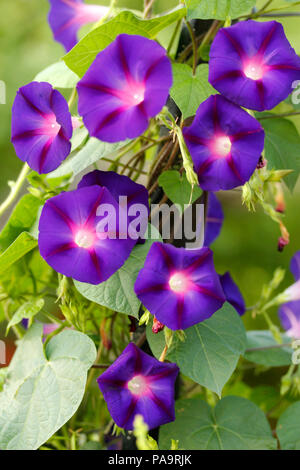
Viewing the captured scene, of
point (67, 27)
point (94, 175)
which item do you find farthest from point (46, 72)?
point (94, 175)

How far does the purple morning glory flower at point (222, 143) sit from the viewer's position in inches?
22.4

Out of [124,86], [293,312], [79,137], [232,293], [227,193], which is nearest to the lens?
[124,86]

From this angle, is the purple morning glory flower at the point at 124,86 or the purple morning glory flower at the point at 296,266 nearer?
the purple morning glory flower at the point at 124,86

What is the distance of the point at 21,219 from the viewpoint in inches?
28.1

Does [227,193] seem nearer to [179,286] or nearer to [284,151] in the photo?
[284,151]

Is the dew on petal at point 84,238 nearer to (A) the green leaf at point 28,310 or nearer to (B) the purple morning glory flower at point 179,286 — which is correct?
(B) the purple morning glory flower at point 179,286

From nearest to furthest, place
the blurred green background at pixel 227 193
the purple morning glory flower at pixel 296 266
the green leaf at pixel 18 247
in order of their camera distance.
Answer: the green leaf at pixel 18 247
the purple morning glory flower at pixel 296 266
the blurred green background at pixel 227 193

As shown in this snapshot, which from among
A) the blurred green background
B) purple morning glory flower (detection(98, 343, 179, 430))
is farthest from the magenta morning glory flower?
the blurred green background

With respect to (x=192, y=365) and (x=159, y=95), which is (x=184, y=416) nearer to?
(x=192, y=365)

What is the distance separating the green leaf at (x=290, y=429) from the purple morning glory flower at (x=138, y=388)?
8.7 inches

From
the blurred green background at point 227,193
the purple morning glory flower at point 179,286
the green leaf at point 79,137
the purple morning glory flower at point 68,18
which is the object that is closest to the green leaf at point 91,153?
the green leaf at point 79,137

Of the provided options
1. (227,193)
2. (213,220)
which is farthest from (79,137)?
(227,193)

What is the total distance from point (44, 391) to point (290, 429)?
34 centimetres
